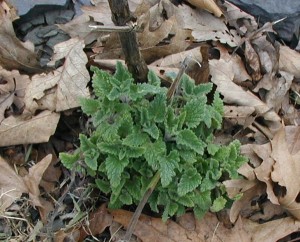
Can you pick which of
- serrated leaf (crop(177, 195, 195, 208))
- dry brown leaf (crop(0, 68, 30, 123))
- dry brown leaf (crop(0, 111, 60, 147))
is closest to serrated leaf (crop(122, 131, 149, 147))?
serrated leaf (crop(177, 195, 195, 208))

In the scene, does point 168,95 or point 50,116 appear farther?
point 50,116

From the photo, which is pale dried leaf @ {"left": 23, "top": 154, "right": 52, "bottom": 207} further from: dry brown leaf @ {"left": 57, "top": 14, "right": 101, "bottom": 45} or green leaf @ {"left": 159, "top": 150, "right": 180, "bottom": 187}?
dry brown leaf @ {"left": 57, "top": 14, "right": 101, "bottom": 45}

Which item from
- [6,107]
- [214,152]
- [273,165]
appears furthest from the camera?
[6,107]

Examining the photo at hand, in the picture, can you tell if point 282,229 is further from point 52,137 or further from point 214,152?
point 52,137

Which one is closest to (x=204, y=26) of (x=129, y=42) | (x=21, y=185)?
(x=129, y=42)

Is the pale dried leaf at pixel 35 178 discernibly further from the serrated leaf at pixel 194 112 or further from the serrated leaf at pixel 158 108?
the serrated leaf at pixel 194 112

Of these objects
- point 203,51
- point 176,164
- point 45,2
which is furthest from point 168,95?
point 45,2

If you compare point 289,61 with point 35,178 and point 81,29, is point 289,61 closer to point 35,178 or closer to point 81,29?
point 81,29
